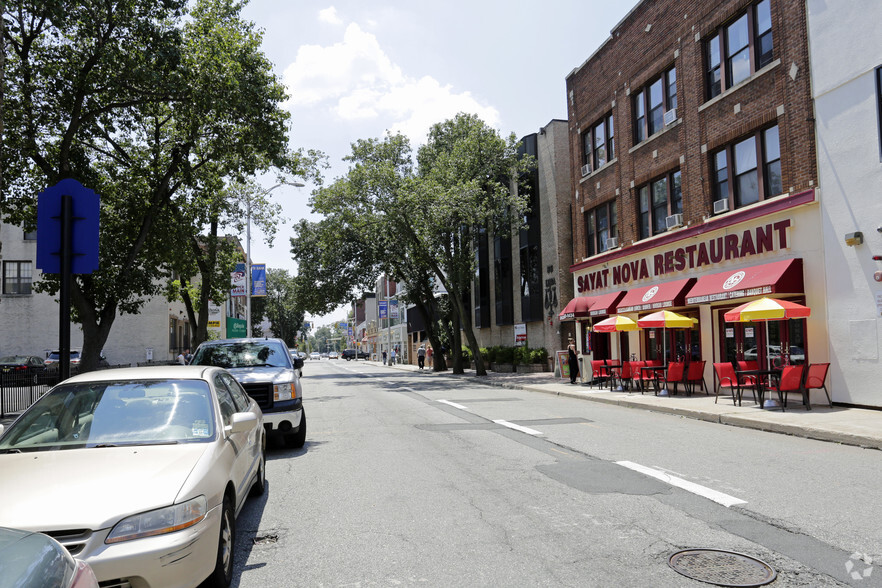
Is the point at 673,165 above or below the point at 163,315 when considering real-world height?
above

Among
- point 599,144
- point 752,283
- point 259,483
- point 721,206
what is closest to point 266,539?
point 259,483

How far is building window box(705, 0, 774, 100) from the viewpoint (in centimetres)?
1623

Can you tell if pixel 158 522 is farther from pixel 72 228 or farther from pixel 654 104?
pixel 654 104

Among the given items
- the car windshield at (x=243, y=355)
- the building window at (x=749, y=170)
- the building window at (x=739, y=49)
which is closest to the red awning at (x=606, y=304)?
the building window at (x=749, y=170)

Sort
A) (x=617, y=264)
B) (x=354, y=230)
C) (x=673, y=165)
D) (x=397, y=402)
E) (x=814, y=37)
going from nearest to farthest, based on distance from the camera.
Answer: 1. (x=814, y=37)
2. (x=397, y=402)
3. (x=673, y=165)
4. (x=617, y=264)
5. (x=354, y=230)

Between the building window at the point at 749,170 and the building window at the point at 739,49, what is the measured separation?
173 centimetres

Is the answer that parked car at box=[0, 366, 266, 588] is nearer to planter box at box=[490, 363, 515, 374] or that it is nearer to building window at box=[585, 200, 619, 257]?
building window at box=[585, 200, 619, 257]

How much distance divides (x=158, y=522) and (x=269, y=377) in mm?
6041

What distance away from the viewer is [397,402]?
1825 centimetres

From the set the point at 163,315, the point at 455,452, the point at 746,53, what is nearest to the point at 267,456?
the point at 455,452

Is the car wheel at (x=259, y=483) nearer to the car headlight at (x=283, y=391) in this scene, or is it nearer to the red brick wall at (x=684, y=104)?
the car headlight at (x=283, y=391)

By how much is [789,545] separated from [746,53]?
50.9ft

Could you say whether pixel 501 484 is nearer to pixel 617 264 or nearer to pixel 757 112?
pixel 757 112

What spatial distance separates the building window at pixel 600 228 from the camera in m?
24.1
